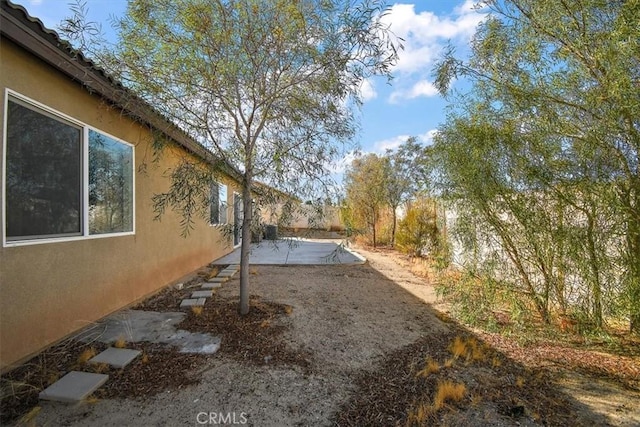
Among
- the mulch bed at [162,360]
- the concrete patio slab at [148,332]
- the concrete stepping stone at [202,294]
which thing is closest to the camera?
the mulch bed at [162,360]

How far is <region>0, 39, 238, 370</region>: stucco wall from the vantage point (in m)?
2.86

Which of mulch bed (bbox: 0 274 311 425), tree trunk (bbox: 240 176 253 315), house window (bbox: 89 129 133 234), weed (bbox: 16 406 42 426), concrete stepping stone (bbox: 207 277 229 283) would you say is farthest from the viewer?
concrete stepping stone (bbox: 207 277 229 283)

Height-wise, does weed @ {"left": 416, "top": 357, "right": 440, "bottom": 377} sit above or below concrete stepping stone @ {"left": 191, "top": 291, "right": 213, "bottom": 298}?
below

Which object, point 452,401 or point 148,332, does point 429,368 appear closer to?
point 452,401

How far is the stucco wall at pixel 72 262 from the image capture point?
286 centimetres

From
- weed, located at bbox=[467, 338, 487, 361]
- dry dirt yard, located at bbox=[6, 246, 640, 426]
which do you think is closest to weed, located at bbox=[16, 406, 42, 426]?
dry dirt yard, located at bbox=[6, 246, 640, 426]

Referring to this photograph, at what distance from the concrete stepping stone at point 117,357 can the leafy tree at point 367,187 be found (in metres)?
11.3

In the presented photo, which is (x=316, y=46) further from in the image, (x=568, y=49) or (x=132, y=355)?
(x=132, y=355)

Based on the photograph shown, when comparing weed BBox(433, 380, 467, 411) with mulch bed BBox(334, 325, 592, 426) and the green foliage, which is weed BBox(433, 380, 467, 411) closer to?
mulch bed BBox(334, 325, 592, 426)

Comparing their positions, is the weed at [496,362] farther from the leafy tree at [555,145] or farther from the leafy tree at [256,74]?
the leafy tree at [256,74]

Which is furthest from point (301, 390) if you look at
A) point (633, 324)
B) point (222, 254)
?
point (222, 254)

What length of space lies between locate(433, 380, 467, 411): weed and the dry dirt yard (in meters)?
0.01

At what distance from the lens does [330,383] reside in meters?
2.91

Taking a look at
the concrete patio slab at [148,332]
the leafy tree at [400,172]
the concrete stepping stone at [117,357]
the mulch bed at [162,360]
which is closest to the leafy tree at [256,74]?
the mulch bed at [162,360]
